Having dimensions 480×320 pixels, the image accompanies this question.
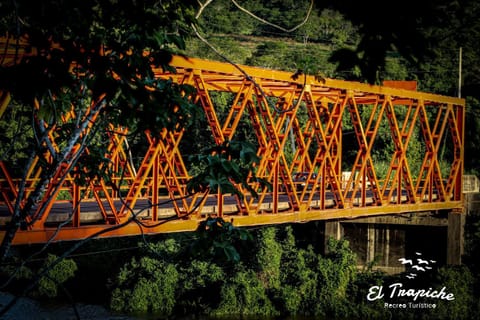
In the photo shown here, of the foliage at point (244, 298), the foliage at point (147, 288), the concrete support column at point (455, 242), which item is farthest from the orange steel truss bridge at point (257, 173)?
the foliage at point (147, 288)

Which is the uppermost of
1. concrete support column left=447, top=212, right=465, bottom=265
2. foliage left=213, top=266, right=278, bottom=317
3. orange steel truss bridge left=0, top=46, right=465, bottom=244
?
orange steel truss bridge left=0, top=46, right=465, bottom=244

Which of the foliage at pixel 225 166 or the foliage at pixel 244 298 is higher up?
the foliage at pixel 225 166

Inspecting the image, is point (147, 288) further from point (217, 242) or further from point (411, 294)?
point (217, 242)

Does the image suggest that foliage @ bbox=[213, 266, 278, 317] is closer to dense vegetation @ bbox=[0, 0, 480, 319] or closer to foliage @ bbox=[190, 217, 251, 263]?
dense vegetation @ bbox=[0, 0, 480, 319]

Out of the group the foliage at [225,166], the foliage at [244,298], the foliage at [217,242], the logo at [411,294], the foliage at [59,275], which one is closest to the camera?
the foliage at [225,166]

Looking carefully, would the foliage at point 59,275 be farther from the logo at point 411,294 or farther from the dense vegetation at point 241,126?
the logo at point 411,294

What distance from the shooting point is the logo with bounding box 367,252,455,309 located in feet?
83.4

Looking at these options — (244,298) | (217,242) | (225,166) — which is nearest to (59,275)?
(244,298)

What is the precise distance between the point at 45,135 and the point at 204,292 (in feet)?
71.3

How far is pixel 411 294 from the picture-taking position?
1025 inches

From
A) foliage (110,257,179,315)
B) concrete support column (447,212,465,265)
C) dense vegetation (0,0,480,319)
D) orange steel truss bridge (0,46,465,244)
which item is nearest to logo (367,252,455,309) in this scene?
dense vegetation (0,0,480,319)

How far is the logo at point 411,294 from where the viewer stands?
2542 cm

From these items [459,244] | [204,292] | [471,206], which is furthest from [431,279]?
[204,292]

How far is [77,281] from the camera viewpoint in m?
29.7
